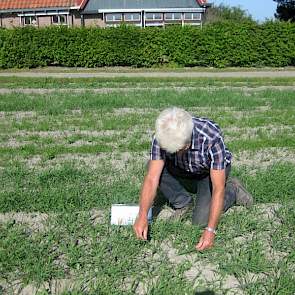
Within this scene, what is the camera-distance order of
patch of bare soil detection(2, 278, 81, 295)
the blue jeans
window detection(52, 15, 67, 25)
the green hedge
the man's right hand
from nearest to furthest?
patch of bare soil detection(2, 278, 81, 295)
the man's right hand
the blue jeans
the green hedge
window detection(52, 15, 67, 25)

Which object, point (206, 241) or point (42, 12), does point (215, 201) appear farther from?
point (42, 12)

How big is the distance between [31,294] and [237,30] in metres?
21.0

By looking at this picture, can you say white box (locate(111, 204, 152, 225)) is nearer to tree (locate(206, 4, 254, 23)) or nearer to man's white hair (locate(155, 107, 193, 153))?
man's white hair (locate(155, 107, 193, 153))

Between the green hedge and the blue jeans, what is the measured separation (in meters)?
18.9

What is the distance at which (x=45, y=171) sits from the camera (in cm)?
549

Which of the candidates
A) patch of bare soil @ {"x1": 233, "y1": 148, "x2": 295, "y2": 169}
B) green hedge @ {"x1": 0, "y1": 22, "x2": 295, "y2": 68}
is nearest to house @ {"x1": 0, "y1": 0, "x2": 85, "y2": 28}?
green hedge @ {"x1": 0, "y1": 22, "x2": 295, "y2": 68}

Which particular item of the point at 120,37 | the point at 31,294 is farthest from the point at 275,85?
the point at 31,294

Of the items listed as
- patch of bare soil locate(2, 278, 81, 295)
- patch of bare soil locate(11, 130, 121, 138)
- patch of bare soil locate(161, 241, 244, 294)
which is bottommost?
patch of bare soil locate(161, 241, 244, 294)

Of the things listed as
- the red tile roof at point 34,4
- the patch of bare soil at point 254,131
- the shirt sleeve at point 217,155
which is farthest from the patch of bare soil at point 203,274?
the red tile roof at point 34,4

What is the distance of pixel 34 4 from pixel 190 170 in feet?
114

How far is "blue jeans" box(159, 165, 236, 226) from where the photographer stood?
394 cm

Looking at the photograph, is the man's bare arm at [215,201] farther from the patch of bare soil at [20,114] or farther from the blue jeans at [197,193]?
the patch of bare soil at [20,114]

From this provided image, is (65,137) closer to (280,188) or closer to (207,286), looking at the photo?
(280,188)

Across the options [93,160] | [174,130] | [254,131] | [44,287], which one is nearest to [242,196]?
[174,130]
